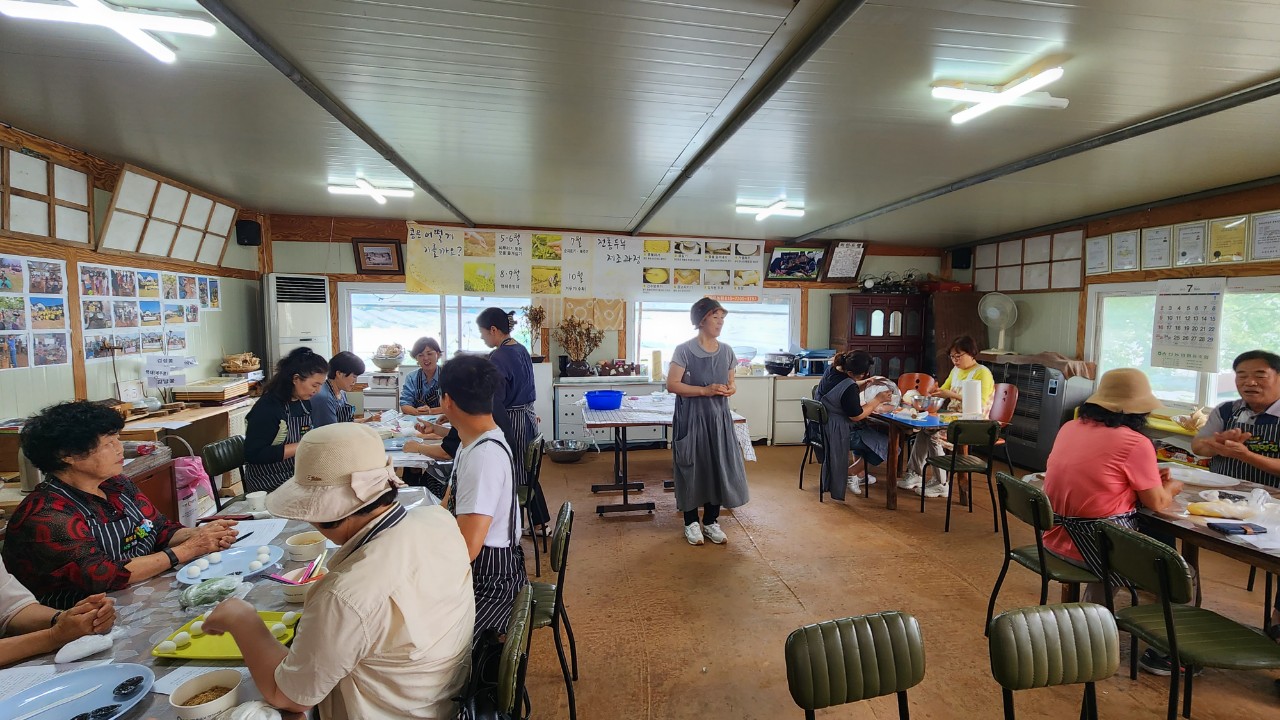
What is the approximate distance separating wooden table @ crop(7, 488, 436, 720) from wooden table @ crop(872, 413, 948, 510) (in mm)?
4297

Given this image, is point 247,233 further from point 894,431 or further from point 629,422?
point 894,431

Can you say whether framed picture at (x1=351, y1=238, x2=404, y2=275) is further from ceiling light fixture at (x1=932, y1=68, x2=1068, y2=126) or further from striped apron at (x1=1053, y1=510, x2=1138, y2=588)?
striped apron at (x1=1053, y1=510, x2=1138, y2=588)

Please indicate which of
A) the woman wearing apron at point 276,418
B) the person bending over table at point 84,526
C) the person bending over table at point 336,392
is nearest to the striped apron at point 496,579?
the person bending over table at point 84,526

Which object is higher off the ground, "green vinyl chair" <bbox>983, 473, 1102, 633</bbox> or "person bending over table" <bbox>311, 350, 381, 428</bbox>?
"person bending over table" <bbox>311, 350, 381, 428</bbox>

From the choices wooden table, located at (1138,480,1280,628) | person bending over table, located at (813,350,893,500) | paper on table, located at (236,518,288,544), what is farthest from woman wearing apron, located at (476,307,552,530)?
wooden table, located at (1138,480,1280,628)

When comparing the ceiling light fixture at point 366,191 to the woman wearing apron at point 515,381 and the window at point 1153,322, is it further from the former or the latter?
the window at point 1153,322

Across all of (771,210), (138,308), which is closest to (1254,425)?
(771,210)

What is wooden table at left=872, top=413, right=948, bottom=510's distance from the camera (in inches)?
176

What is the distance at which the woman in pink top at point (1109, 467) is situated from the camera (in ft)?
8.04

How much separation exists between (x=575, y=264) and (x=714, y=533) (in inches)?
159

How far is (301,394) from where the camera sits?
10.2 ft

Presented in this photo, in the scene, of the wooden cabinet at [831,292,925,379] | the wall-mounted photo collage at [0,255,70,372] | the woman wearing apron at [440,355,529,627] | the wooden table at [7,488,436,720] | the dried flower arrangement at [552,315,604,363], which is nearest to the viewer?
the wooden table at [7,488,436,720]

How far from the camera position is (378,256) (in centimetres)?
637

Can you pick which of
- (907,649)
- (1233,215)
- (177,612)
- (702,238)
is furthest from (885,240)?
(177,612)
